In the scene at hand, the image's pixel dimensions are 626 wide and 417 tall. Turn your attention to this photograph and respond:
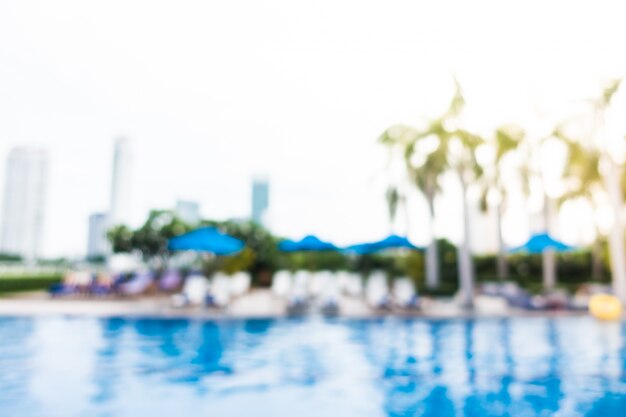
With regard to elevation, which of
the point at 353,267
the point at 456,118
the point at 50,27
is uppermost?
the point at 50,27

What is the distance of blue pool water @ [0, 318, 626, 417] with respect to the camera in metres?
5.39

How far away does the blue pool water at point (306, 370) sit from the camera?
5.39 meters

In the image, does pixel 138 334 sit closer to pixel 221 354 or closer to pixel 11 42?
pixel 221 354

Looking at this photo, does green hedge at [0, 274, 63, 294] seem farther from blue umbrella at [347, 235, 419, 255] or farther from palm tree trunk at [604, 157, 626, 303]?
palm tree trunk at [604, 157, 626, 303]

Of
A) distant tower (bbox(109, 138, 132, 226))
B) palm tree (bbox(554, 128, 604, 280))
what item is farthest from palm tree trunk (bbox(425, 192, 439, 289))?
distant tower (bbox(109, 138, 132, 226))

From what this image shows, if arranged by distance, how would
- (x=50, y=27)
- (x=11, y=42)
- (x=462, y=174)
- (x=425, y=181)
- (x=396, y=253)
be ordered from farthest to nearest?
(x=396, y=253), (x=425, y=181), (x=462, y=174), (x=11, y=42), (x=50, y=27)

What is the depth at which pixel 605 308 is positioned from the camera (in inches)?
526

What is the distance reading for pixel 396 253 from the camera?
1041 inches

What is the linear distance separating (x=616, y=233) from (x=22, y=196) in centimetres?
13299

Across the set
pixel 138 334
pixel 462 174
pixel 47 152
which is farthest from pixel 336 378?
pixel 47 152

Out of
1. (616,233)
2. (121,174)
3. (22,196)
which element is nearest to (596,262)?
(616,233)

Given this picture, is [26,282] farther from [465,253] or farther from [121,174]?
[121,174]

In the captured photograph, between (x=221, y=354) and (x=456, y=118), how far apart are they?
12.6 metres

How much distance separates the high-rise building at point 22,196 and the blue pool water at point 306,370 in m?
125
